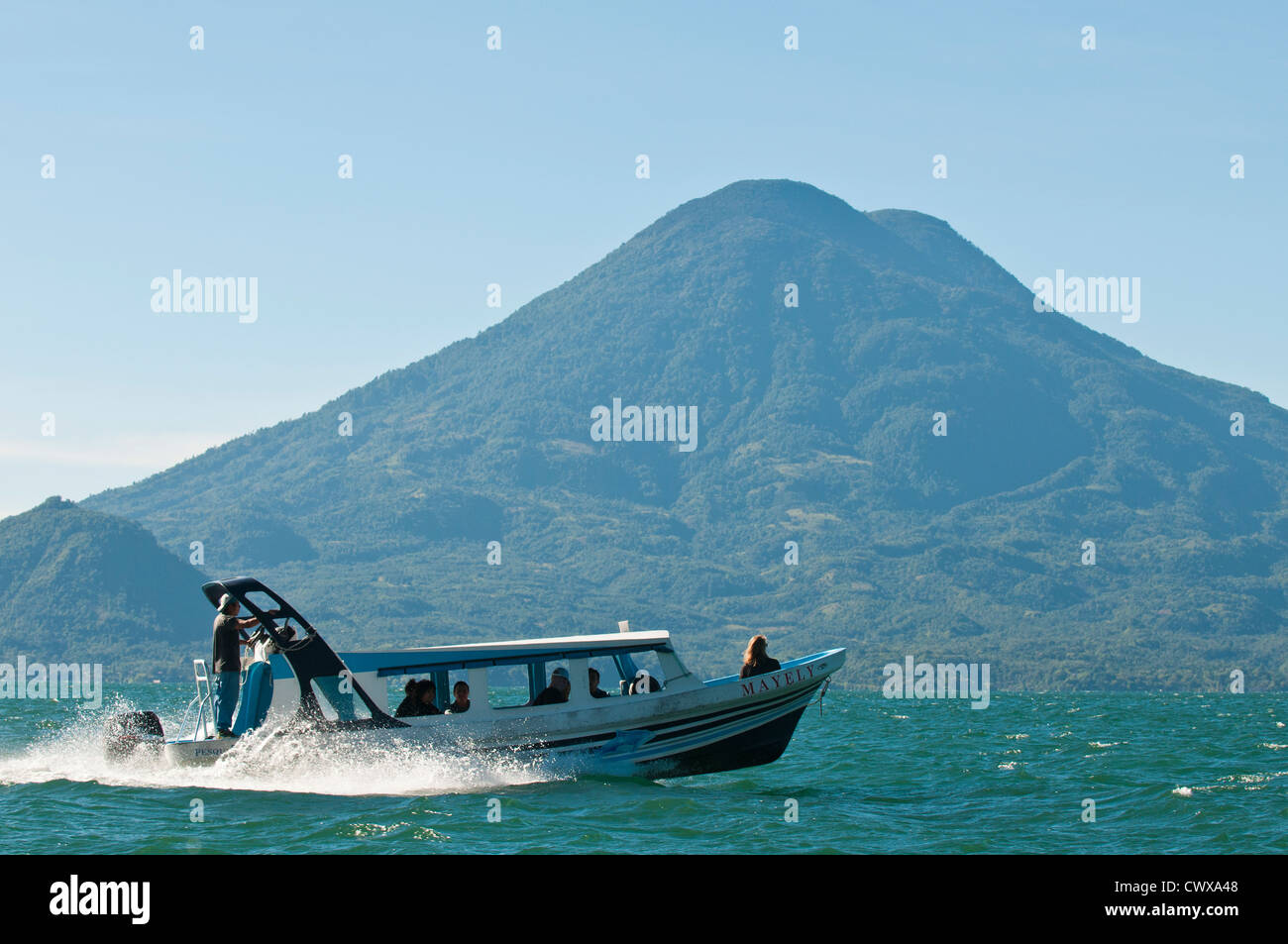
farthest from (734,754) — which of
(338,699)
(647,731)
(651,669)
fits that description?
(338,699)

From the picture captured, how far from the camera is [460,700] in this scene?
25797mm

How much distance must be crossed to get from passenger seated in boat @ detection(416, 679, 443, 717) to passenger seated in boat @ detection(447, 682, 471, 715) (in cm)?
24

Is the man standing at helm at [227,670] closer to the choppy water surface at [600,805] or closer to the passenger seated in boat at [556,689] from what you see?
the choppy water surface at [600,805]

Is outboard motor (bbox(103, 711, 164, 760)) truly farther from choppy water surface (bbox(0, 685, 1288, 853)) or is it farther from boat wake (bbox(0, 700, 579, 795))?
boat wake (bbox(0, 700, 579, 795))

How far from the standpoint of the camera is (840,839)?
20938 millimetres

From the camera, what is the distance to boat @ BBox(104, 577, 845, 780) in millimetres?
25141

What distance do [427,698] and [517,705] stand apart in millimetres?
1556

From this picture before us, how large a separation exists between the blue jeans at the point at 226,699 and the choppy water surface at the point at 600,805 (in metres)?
0.59

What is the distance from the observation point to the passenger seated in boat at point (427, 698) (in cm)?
2580

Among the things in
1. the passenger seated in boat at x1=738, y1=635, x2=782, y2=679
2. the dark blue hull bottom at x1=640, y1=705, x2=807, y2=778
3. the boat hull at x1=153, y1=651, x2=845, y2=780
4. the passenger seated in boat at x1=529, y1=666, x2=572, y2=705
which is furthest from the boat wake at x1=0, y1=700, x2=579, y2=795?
the passenger seated in boat at x1=738, y1=635, x2=782, y2=679
